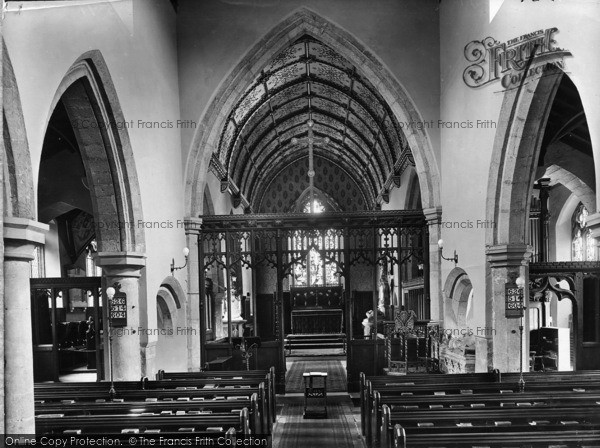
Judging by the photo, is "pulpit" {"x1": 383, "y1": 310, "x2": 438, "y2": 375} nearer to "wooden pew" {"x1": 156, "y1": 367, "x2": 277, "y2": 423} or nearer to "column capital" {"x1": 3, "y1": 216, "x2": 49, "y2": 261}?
"wooden pew" {"x1": 156, "y1": 367, "x2": 277, "y2": 423}

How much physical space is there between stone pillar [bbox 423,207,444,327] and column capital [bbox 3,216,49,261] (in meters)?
8.94

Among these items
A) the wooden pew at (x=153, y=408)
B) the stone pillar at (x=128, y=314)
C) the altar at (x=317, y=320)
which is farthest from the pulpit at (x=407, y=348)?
the altar at (x=317, y=320)

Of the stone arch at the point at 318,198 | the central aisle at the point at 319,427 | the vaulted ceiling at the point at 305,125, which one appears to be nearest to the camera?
the central aisle at the point at 319,427

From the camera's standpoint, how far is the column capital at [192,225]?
13.1m

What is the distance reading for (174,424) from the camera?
19.7 ft

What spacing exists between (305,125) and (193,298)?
11.5 metres

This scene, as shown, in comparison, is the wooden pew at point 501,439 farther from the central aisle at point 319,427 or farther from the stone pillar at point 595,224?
the central aisle at point 319,427

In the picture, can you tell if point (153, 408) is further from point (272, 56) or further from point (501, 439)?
point (272, 56)

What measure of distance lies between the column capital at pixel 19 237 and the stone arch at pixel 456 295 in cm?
829

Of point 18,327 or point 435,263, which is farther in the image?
point 435,263

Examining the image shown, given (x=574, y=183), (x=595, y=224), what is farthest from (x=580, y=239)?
(x=595, y=224)

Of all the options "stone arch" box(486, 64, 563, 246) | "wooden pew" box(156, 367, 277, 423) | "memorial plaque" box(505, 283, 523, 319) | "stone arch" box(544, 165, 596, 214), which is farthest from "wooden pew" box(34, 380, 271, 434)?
"stone arch" box(544, 165, 596, 214)

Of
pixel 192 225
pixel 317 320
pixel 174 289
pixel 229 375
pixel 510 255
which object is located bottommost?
pixel 317 320

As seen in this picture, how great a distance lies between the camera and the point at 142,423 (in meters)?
6.09
